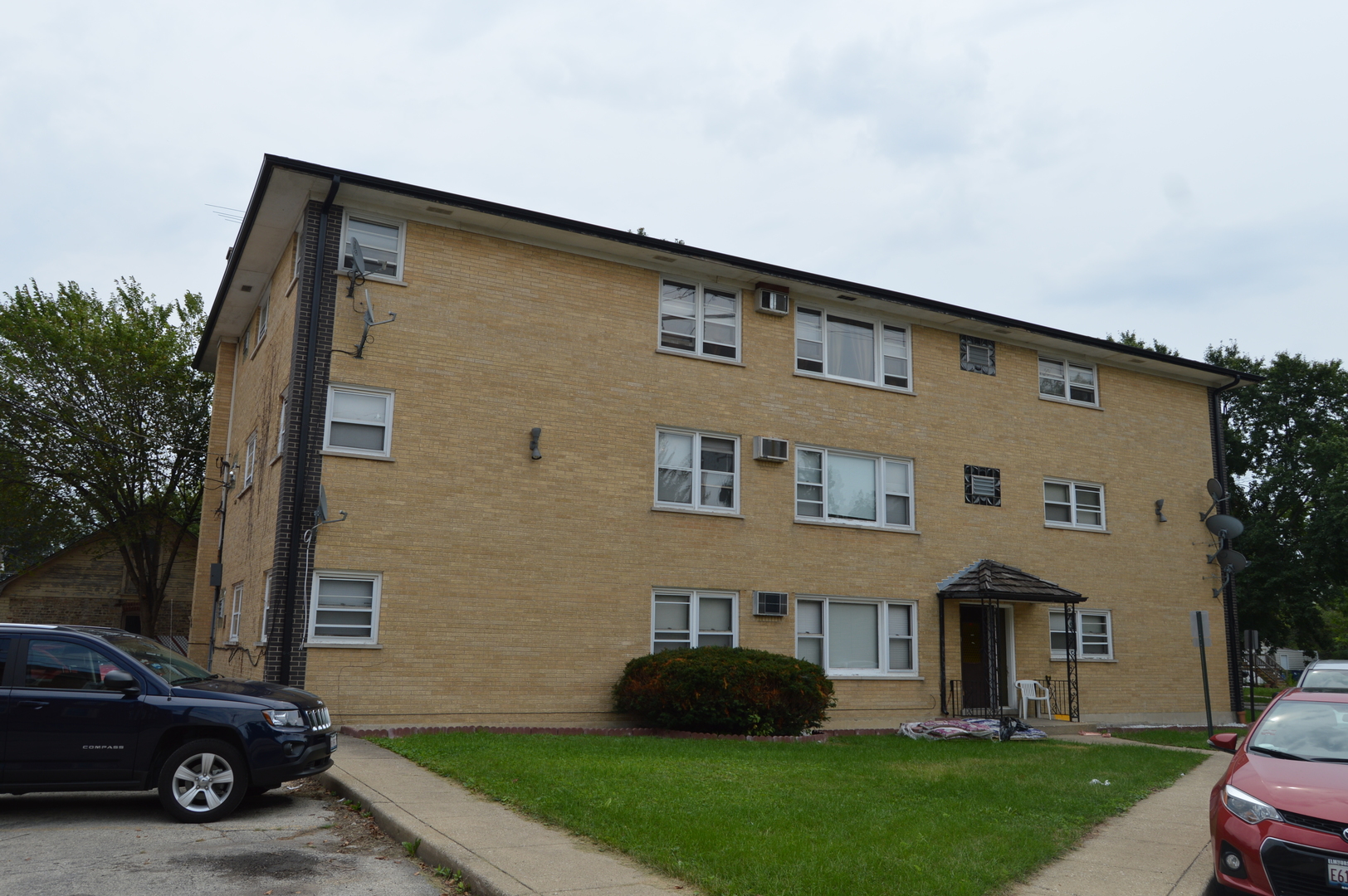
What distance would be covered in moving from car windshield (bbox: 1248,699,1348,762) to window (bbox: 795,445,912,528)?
11.1 m

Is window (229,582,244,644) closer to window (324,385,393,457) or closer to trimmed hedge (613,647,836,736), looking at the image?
window (324,385,393,457)

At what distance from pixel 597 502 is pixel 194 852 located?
9.85 m

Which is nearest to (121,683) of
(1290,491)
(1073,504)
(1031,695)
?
(1031,695)

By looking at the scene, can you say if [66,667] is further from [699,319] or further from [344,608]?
[699,319]

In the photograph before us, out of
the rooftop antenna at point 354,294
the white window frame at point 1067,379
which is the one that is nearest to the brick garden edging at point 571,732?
the rooftop antenna at point 354,294

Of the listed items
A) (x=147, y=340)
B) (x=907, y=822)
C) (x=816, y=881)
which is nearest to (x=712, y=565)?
(x=907, y=822)

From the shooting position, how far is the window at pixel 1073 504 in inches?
856

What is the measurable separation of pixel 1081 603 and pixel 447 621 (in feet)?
43.2

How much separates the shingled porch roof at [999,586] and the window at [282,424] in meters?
11.9

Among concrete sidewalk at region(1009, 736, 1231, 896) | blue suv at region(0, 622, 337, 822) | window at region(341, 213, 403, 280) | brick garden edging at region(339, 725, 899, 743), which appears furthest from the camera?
window at region(341, 213, 403, 280)

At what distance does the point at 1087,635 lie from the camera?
845 inches

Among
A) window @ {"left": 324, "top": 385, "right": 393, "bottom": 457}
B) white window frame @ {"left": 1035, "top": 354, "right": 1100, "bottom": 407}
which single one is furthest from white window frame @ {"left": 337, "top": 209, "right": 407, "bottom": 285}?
white window frame @ {"left": 1035, "top": 354, "right": 1100, "bottom": 407}

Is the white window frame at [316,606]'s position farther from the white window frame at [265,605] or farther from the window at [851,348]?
the window at [851,348]

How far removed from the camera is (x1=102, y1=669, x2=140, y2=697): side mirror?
28.9 feet
